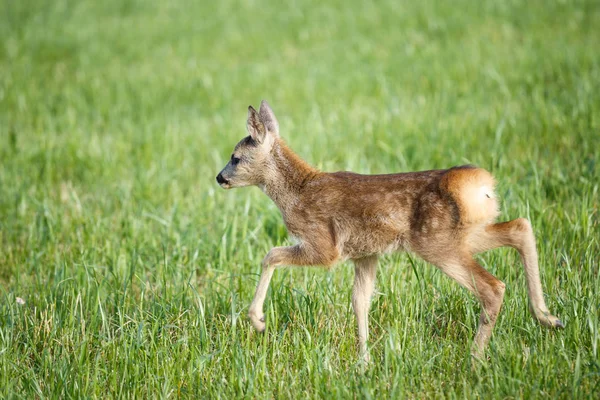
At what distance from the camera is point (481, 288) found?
3879mm

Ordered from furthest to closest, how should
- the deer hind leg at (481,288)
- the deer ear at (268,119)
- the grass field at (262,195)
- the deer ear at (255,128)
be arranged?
the deer ear at (268,119) < the deer ear at (255,128) < the grass field at (262,195) < the deer hind leg at (481,288)

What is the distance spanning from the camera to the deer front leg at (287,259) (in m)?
4.15

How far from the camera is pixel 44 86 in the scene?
11.2 meters

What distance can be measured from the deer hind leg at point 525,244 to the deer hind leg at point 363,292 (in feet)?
2.15

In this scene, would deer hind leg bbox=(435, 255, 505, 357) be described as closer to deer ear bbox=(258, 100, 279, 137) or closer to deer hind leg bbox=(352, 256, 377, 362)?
deer hind leg bbox=(352, 256, 377, 362)

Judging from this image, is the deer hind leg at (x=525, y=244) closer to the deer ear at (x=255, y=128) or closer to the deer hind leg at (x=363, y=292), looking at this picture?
the deer hind leg at (x=363, y=292)

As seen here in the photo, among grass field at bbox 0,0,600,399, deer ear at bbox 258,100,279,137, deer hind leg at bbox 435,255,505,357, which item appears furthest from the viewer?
deer ear at bbox 258,100,279,137

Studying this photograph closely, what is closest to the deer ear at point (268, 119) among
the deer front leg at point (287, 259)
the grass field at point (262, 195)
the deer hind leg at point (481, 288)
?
the deer front leg at point (287, 259)

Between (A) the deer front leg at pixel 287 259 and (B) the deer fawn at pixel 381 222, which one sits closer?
(B) the deer fawn at pixel 381 222

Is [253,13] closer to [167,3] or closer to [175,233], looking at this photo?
[167,3]

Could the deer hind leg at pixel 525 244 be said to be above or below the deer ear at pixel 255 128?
below

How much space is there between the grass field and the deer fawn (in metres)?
0.26

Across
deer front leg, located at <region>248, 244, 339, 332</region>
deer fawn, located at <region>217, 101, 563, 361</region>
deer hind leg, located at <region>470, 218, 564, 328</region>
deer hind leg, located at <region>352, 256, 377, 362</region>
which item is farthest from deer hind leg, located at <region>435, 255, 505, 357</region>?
deer front leg, located at <region>248, 244, 339, 332</region>

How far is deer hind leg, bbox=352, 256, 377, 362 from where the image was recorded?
4244 millimetres
